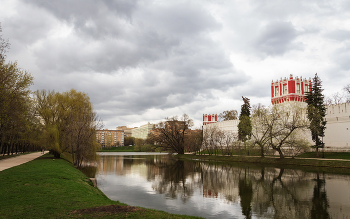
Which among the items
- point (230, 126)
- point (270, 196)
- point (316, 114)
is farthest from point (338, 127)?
point (270, 196)

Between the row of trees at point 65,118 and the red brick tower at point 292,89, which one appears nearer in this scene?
the row of trees at point 65,118

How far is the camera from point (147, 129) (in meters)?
155

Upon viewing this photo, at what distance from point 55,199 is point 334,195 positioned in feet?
47.2

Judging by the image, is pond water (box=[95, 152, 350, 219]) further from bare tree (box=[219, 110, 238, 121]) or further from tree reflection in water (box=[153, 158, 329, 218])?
bare tree (box=[219, 110, 238, 121])

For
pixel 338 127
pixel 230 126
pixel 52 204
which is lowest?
pixel 52 204

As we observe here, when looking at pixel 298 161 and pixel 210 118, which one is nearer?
pixel 298 161

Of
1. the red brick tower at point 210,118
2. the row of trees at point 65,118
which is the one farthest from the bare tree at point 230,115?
the row of trees at point 65,118

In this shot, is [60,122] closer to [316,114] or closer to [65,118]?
[65,118]

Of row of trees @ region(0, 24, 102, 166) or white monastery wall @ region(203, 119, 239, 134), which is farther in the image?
white monastery wall @ region(203, 119, 239, 134)

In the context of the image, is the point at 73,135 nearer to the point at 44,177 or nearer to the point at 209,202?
the point at 44,177

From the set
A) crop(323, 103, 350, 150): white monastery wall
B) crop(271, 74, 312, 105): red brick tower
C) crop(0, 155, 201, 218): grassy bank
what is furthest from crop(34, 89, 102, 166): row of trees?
crop(271, 74, 312, 105): red brick tower

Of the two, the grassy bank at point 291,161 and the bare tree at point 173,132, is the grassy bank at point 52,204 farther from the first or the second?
the bare tree at point 173,132

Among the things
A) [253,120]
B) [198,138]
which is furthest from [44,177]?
[198,138]

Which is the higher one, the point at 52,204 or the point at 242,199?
the point at 52,204
